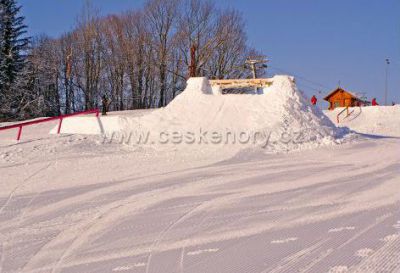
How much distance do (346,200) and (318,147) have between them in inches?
226

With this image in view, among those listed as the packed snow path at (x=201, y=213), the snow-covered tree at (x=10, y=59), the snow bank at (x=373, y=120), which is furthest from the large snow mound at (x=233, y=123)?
the snow-covered tree at (x=10, y=59)

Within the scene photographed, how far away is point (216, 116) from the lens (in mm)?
14688

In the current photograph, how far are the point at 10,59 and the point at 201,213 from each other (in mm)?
34811

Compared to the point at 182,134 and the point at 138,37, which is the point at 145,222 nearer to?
the point at 182,134

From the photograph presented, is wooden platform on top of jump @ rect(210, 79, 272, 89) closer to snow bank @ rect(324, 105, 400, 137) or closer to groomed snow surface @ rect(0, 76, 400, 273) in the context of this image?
groomed snow surface @ rect(0, 76, 400, 273)

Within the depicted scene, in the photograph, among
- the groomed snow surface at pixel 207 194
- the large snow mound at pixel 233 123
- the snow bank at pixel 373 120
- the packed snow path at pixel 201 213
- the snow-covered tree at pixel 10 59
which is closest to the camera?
the packed snow path at pixel 201 213

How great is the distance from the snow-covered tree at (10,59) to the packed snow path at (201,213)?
27638mm

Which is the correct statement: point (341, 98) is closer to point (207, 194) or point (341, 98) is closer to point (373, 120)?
point (373, 120)

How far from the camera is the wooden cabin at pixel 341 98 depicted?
47.3 meters

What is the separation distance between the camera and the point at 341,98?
1887 inches

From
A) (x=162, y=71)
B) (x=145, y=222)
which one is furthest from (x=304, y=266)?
(x=162, y=71)

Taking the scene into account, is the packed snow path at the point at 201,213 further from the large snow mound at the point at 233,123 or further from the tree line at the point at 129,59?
the tree line at the point at 129,59

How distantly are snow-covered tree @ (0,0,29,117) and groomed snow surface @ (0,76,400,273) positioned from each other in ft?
79.3

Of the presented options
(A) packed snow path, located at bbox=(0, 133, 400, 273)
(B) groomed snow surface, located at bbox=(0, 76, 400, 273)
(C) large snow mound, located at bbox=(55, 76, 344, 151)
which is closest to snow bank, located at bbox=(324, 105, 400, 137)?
(C) large snow mound, located at bbox=(55, 76, 344, 151)
